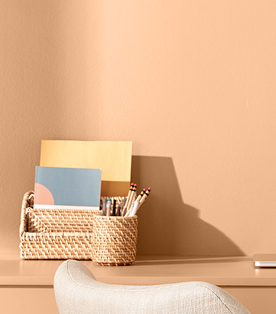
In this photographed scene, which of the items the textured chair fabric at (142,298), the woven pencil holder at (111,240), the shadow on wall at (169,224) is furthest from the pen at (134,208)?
the textured chair fabric at (142,298)

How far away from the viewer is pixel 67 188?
1.29 meters

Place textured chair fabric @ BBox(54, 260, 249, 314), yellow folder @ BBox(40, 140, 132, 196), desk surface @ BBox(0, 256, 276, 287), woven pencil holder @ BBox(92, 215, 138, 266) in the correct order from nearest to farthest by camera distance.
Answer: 1. textured chair fabric @ BBox(54, 260, 249, 314)
2. desk surface @ BBox(0, 256, 276, 287)
3. woven pencil holder @ BBox(92, 215, 138, 266)
4. yellow folder @ BBox(40, 140, 132, 196)

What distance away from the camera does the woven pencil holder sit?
1141 mm

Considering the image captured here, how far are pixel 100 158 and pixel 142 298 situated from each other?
927 mm

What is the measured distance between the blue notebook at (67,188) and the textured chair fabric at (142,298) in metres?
0.71

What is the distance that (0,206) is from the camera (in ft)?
4.53

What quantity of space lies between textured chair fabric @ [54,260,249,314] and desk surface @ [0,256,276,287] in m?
0.45

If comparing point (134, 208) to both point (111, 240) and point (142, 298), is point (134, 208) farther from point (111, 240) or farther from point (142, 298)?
point (142, 298)

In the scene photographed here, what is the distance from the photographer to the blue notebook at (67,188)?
4.16 feet

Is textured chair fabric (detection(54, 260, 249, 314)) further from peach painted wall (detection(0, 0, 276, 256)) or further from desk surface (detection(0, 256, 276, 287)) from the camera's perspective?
peach painted wall (detection(0, 0, 276, 256))

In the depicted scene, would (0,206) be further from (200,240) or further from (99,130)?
(200,240)

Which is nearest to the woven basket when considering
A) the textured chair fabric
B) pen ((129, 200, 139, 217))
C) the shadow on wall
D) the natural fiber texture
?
the natural fiber texture

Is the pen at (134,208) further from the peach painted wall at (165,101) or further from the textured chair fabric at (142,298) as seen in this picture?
the textured chair fabric at (142,298)

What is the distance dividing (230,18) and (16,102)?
32.2 inches
